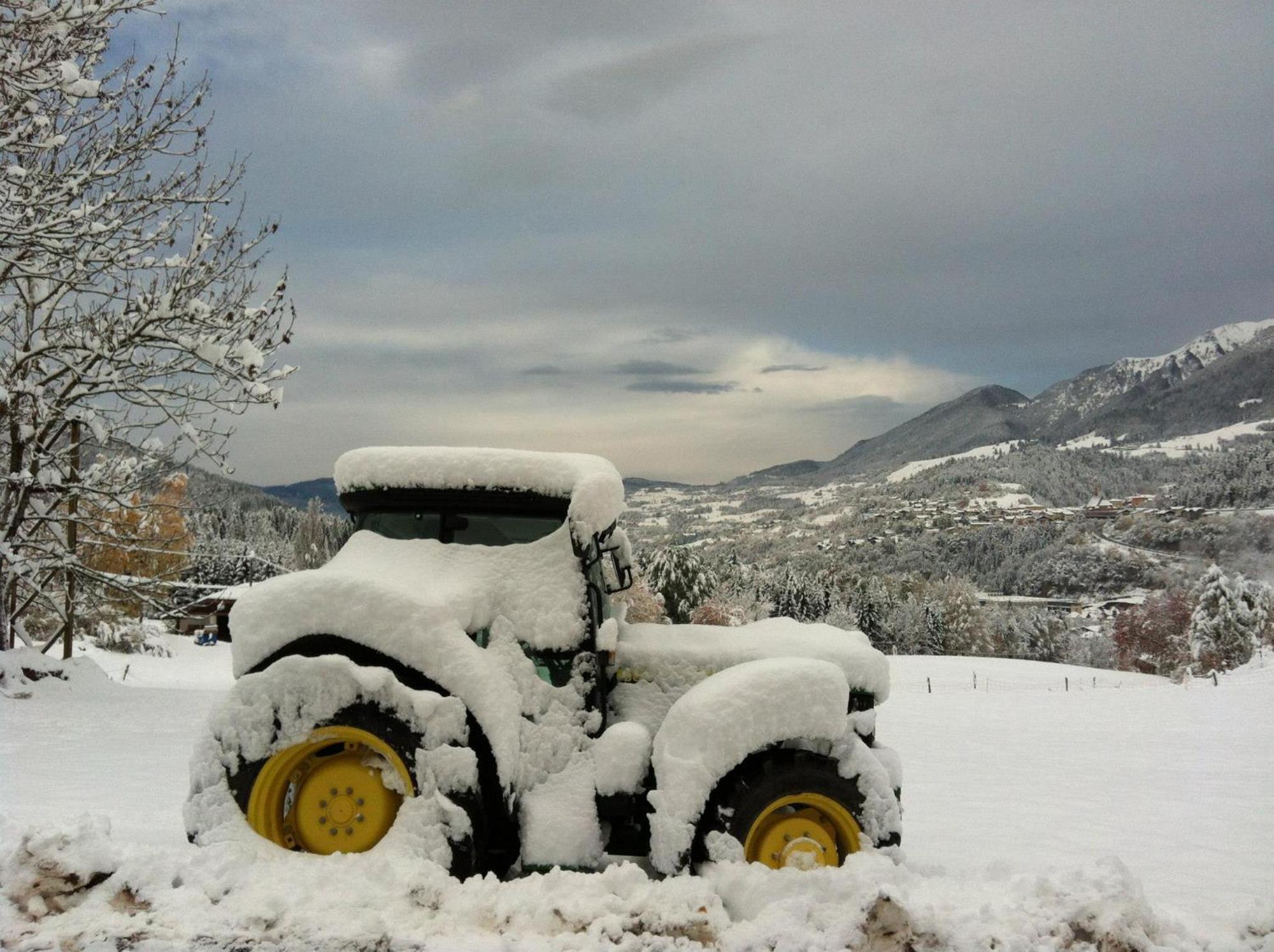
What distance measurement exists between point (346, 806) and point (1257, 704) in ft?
62.9

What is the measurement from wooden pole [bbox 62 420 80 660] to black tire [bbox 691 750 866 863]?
10291 millimetres

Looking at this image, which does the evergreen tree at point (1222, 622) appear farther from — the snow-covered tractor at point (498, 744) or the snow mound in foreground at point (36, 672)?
the snow mound in foreground at point (36, 672)

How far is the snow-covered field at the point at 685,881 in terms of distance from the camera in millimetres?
3365

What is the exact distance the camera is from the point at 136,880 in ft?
11.7

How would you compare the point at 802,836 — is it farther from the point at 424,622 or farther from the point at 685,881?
the point at 424,622

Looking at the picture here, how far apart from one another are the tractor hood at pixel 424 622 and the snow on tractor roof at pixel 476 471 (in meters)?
0.51

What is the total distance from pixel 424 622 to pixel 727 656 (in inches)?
67.7

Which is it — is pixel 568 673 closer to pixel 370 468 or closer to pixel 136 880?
pixel 370 468

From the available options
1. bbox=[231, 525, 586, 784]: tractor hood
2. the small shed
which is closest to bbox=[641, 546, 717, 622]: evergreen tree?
the small shed

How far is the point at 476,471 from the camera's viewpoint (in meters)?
4.49

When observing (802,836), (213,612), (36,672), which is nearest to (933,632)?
(213,612)

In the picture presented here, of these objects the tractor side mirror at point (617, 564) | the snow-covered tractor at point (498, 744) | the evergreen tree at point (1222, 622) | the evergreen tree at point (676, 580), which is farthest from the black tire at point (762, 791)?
the evergreen tree at point (676, 580)

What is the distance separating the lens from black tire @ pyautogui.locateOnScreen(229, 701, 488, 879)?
390cm

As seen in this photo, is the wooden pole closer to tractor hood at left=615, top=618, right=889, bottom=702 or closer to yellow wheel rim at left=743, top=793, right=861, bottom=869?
tractor hood at left=615, top=618, right=889, bottom=702
